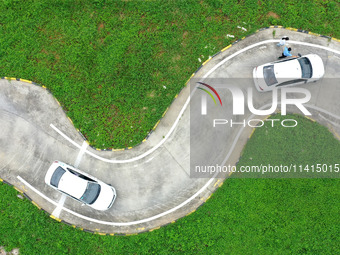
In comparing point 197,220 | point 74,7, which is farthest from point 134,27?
point 197,220

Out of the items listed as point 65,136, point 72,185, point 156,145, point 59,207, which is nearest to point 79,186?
point 72,185

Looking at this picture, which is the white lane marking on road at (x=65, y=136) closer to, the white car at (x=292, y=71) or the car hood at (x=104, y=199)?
the car hood at (x=104, y=199)

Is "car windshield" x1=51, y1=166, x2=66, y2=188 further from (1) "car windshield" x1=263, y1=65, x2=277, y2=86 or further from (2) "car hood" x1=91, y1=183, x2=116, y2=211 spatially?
(1) "car windshield" x1=263, y1=65, x2=277, y2=86

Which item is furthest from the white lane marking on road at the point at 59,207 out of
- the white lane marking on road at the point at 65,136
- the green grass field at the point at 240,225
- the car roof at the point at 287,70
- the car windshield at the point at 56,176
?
the car roof at the point at 287,70

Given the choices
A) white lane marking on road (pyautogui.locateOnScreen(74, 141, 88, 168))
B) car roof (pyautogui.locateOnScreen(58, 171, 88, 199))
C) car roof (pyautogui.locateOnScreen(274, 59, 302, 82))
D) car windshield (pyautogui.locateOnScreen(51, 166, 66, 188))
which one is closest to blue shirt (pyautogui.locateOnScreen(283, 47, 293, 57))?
car roof (pyautogui.locateOnScreen(274, 59, 302, 82))

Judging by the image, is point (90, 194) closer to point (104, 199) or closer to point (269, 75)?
point (104, 199)

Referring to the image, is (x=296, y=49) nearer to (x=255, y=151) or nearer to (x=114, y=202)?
(x=255, y=151)
